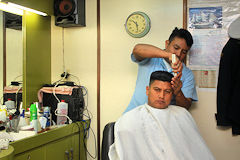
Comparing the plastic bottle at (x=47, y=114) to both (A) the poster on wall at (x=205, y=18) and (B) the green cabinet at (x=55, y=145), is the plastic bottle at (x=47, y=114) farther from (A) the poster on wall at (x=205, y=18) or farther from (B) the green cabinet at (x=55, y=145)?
(A) the poster on wall at (x=205, y=18)

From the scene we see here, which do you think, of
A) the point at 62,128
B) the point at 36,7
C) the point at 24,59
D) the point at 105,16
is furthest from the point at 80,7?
the point at 62,128

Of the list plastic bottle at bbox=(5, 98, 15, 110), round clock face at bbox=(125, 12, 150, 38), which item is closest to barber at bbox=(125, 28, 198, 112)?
round clock face at bbox=(125, 12, 150, 38)

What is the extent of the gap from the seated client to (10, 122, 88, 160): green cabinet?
0.80m

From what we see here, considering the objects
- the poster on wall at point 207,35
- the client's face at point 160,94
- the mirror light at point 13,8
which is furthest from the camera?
the mirror light at point 13,8

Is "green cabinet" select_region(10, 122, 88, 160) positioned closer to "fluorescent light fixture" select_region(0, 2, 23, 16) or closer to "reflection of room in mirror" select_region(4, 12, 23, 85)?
"reflection of room in mirror" select_region(4, 12, 23, 85)

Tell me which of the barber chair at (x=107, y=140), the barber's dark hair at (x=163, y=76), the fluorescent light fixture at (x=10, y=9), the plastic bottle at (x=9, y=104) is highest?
the fluorescent light fixture at (x=10, y=9)

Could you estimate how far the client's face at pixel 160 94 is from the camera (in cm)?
178

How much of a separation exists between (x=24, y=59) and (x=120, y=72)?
3.45 ft

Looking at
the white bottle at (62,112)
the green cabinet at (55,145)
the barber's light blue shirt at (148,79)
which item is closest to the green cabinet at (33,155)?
the green cabinet at (55,145)

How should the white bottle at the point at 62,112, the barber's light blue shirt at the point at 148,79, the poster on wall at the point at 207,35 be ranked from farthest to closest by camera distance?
the white bottle at the point at 62,112
the poster on wall at the point at 207,35
the barber's light blue shirt at the point at 148,79

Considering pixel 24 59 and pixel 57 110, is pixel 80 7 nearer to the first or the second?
pixel 24 59

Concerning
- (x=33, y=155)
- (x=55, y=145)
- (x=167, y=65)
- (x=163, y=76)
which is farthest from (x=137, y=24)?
(x=33, y=155)

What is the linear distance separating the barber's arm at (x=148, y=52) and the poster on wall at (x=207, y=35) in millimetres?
615

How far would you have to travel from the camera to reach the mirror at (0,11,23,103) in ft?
7.94
